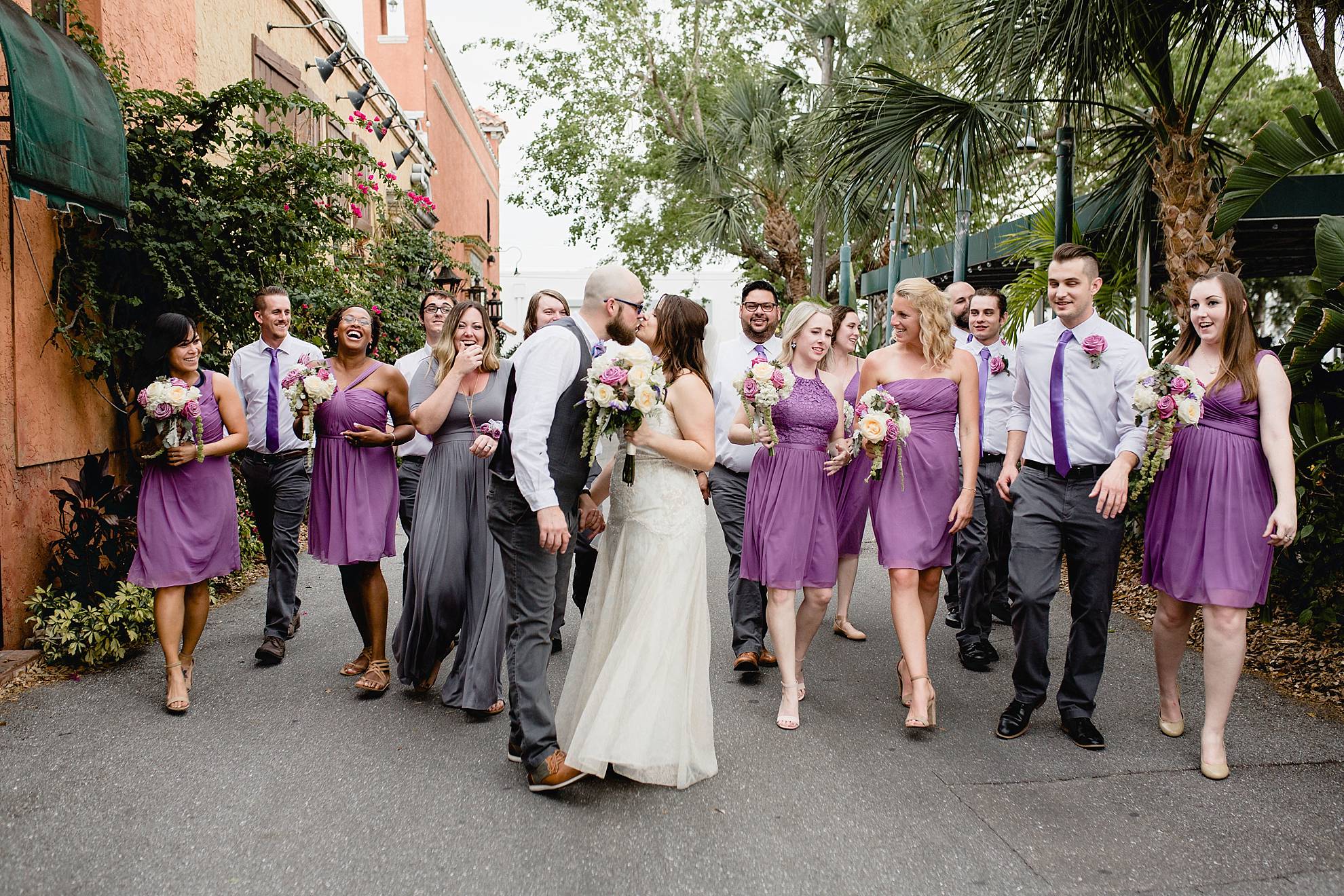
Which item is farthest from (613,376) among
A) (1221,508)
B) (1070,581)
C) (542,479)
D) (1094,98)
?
(1094,98)

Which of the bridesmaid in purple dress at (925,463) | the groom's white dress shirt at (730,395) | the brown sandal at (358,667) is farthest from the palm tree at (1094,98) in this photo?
the brown sandal at (358,667)

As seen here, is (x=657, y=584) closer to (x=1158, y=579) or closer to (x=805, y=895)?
(x=805, y=895)

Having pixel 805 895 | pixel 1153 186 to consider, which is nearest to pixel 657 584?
pixel 805 895

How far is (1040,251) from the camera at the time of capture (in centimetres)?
1027

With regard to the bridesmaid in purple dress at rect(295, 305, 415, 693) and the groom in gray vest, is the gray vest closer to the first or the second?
the groom in gray vest

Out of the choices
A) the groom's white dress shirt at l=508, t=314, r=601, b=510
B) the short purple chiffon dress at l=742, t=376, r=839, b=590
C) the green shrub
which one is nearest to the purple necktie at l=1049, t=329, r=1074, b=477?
the short purple chiffon dress at l=742, t=376, r=839, b=590

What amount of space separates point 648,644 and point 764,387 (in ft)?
4.79

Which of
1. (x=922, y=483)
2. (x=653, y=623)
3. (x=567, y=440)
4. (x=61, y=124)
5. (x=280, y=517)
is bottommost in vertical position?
(x=653, y=623)

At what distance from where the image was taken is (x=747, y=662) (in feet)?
19.6

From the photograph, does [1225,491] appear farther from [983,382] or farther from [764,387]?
[983,382]

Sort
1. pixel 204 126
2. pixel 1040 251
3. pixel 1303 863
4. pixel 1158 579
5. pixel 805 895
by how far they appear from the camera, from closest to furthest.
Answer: pixel 805 895 → pixel 1303 863 → pixel 1158 579 → pixel 204 126 → pixel 1040 251

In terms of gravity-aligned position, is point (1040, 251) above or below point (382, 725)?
above

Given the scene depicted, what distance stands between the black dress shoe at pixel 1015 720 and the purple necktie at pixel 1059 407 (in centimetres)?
111

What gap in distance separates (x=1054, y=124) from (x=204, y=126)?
25.9ft
